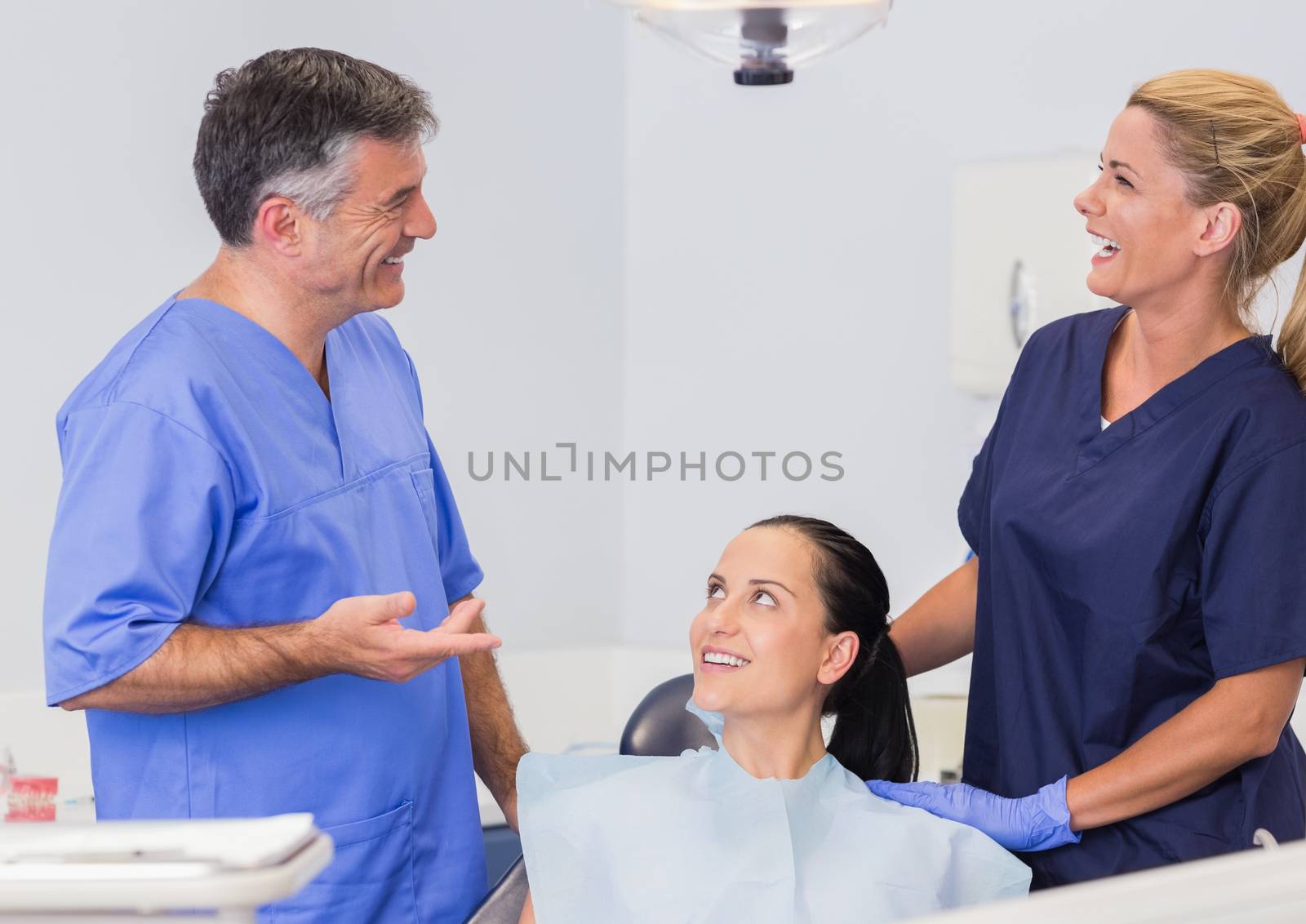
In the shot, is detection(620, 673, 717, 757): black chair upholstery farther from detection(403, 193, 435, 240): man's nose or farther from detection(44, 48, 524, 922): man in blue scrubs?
detection(403, 193, 435, 240): man's nose

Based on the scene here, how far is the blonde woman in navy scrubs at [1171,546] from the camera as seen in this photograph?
55.7 inches

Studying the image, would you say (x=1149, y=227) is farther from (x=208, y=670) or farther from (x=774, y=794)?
(x=208, y=670)

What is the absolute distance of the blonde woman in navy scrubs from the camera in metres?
1.42

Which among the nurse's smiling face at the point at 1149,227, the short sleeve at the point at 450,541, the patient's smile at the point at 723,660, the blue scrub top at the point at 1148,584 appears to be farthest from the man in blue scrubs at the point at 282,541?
the nurse's smiling face at the point at 1149,227

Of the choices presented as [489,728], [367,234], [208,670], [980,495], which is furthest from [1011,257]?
[208,670]

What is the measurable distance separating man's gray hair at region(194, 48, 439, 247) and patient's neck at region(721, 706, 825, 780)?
700 mm

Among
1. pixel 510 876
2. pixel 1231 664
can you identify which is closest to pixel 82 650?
pixel 510 876

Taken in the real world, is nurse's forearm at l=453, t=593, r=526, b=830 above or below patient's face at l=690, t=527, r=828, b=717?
below

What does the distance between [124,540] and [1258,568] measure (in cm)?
104

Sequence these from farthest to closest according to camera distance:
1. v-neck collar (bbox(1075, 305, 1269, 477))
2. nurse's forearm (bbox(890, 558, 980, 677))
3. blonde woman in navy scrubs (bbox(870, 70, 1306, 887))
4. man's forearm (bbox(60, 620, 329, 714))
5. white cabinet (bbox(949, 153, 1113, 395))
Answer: white cabinet (bbox(949, 153, 1113, 395)) < nurse's forearm (bbox(890, 558, 980, 677)) < v-neck collar (bbox(1075, 305, 1269, 477)) < blonde woman in navy scrubs (bbox(870, 70, 1306, 887)) < man's forearm (bbox(60, 620, 329, 714))

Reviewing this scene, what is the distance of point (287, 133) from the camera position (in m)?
1.47

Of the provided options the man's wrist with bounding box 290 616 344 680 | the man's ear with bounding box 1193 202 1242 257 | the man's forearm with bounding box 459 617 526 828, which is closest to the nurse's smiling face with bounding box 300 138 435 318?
the man's wrist with bounding box 290 616 344 680

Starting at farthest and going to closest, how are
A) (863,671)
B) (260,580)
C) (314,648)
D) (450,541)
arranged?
1. (450,541)
2. (863,671)
3. (260,580)
4. (314,648)

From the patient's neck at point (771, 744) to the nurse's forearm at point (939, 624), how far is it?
0.67 ft
